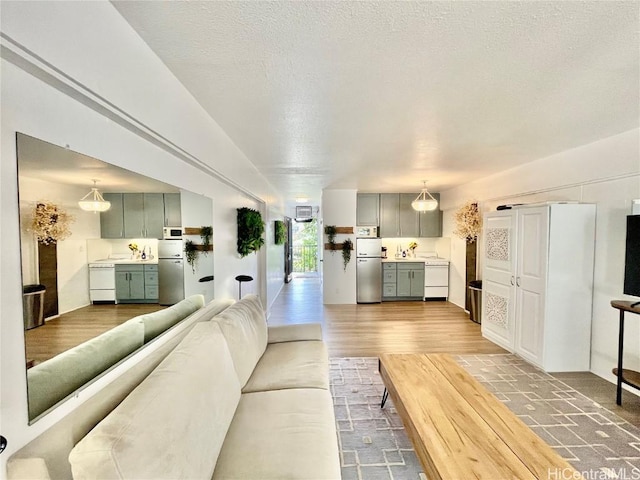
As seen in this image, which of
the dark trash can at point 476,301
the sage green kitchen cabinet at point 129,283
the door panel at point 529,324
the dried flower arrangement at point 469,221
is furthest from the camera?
the dried flower arrangement at point 469,221

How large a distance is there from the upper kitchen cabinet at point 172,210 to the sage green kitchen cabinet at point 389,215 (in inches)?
213

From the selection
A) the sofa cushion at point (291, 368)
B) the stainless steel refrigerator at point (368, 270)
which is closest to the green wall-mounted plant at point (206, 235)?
the sofa cushion at point (291, 368)

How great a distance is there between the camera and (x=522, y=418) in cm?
240

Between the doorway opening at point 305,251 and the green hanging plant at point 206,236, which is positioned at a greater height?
the green hanging plant at point 206,236

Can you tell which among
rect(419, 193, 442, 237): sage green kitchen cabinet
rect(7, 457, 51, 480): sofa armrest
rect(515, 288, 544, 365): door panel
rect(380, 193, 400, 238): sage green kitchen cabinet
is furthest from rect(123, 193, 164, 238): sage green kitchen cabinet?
rect(419, 193, 442, 237): sage green kitchen cabinet

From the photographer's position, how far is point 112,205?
1344 millimetres

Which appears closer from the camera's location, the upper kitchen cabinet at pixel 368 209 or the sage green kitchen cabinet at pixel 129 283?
the sage green kitchen cabinet at pixel 129 283

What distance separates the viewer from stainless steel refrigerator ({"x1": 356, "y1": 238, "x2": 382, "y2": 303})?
650 centimetres

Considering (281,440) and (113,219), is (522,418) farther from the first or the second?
(113,219)

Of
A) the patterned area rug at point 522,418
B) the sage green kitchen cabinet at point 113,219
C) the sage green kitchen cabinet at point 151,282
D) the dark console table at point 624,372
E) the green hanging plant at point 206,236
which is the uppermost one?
the sage green kitchen cabinet at point 113,219

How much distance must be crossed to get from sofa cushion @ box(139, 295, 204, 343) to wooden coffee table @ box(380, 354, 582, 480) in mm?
1591

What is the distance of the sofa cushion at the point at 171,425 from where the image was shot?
2.93 feet

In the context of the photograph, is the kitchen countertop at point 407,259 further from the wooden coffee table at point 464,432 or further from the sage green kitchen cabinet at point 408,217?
the wooden coffee table at point 464,432

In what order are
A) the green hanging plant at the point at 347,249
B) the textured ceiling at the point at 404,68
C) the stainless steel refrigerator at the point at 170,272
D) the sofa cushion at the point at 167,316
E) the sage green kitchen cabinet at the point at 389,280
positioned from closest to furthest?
1. the textured ceiling at the point at 404,68
2. the sofa cushion at the point at 167,316
3. the stainless steel refrigerator at the point at 170,272
4. the green hanging plant at the point at 347,249
5. the sage green kitchen cabinet at the point at 389,280
